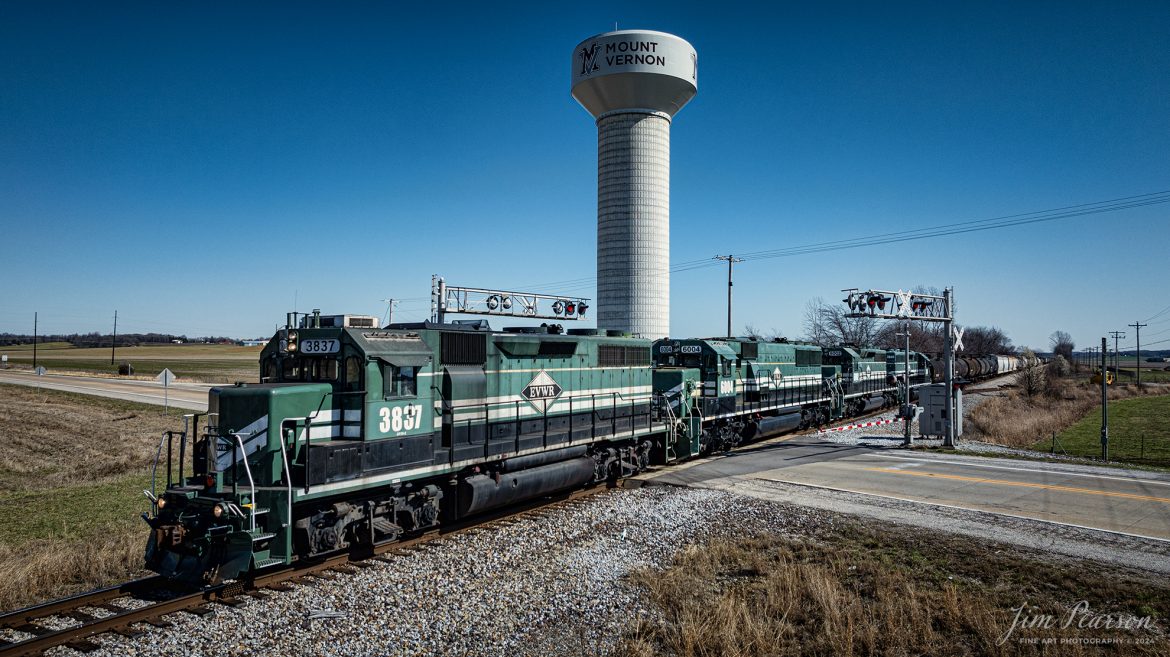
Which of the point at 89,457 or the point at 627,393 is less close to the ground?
the point at 627,393

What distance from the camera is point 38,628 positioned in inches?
269

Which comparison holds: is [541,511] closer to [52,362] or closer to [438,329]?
[438,329]

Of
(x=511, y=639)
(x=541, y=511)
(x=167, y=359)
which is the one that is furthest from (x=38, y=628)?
(x=167, y=359)

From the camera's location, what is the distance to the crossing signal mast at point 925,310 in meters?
19.8

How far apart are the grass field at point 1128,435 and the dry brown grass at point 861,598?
15.1 metres

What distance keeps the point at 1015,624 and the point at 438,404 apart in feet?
26.6

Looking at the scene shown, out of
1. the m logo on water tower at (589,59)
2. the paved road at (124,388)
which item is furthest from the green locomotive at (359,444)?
the m logo on water tower at (589,59)

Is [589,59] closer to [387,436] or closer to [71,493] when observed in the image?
[71,493]

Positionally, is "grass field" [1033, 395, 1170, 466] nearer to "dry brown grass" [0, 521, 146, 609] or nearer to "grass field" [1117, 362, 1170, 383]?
"dry brown grass" [0, 521, 146, 609]

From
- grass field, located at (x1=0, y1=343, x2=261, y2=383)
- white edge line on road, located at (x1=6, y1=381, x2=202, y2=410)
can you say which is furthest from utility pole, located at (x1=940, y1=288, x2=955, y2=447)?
grass field, located at (x1=0, y1=343, x2=261, y2=383)

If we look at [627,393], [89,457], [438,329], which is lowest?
[89,457]

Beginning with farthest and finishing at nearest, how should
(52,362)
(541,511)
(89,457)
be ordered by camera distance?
(52,362) < (89,457) < (541,511)

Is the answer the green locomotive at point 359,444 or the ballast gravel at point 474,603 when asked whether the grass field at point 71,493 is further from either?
the ballast gravel at point 474,603

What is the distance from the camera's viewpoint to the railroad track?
6.59 meters
